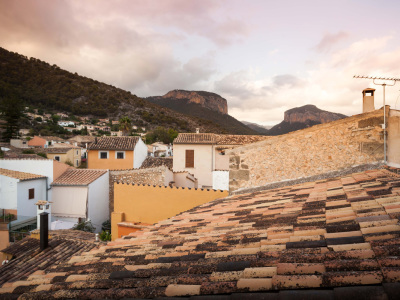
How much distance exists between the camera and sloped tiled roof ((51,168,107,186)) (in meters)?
16.5

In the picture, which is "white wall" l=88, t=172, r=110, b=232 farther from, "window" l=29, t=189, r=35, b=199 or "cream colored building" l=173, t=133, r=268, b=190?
"cream colored building" l=173, t=133, r=268, b=190

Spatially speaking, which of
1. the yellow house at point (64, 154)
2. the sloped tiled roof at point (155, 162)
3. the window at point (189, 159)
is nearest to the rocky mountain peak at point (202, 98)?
the yellow house at point (64, 154)

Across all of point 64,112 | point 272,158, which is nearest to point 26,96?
point 64,112

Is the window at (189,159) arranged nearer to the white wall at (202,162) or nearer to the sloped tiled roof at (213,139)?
the white wall at (202,162)

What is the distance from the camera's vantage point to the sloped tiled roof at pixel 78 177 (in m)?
16.5

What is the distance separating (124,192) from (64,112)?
63278 millimetres

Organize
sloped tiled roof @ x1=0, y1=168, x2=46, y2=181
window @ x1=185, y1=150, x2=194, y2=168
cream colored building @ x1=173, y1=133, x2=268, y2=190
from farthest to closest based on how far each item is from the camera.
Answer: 1. window @ x1=185, y1=150, x2=194, y2=168
2. cream colored building @ x1=173, y1=133, x2=268, y2=190
3. sloped tiled roof @ x1=0, y1=168, x2=46, y2=181

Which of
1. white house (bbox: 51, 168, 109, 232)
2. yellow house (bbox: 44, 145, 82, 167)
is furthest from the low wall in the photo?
yellow house (bbox: 44, 145, 82, 167)

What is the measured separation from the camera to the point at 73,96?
68.1 meters

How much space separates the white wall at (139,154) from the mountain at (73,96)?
28.7 meters

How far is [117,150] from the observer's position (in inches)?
895

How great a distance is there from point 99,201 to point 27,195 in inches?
168

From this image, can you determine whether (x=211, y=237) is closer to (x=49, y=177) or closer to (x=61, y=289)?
(x=61, y=289)

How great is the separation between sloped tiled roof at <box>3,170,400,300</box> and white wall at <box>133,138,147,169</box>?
779 inches
